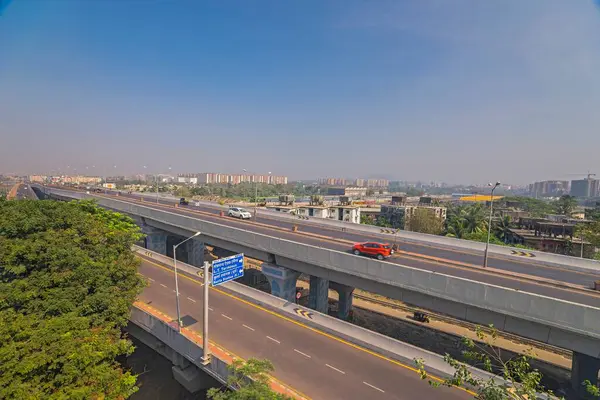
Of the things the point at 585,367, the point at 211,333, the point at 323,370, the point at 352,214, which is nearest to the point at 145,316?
the point at 211,333

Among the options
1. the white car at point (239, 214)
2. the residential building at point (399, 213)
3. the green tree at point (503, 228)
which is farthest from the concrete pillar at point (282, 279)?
the residential building at point (399, 213)

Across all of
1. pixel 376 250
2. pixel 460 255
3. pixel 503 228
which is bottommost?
pixel 503 228

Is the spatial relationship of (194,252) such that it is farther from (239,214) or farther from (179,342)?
(179,342)

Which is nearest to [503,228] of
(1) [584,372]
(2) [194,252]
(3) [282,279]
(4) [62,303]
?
(1) [584,372]

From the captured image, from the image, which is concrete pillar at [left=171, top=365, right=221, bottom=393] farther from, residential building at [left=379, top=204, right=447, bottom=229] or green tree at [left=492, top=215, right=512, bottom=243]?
residential building at [left=379, top=204, right=447, bottom=229]

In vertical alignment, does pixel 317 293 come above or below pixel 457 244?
below

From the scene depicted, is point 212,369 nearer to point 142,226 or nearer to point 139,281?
point 139,281
